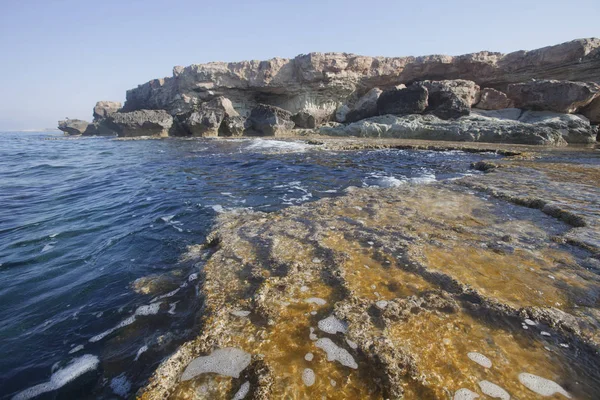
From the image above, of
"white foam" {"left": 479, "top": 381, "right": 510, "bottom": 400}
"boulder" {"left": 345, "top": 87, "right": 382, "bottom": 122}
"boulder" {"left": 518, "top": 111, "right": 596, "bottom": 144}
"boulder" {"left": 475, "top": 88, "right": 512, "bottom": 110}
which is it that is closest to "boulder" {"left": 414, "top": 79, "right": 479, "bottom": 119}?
"boulder" {"left": 475, "top": 88, "right": 512, "bottom": 110}

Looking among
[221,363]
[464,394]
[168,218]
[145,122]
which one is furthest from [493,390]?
[145,122]

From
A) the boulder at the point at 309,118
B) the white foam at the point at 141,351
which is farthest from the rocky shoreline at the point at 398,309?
the boulder at the point at 309,118

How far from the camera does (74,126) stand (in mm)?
43719

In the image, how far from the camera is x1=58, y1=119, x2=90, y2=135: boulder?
143 feet

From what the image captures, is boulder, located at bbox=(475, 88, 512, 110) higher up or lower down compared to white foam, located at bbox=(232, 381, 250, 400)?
higher up

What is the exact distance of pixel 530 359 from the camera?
5.52ft

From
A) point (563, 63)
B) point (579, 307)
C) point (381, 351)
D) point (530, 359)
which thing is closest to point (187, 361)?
point (381, 351)

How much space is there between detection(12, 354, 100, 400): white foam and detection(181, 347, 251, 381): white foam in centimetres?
87

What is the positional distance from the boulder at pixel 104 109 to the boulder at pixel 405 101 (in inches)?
1800

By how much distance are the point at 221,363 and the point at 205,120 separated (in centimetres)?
2563

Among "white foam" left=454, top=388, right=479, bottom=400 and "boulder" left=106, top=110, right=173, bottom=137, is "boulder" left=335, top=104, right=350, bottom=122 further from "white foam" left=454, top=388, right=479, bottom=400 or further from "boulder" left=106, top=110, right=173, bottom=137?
"white foam" left=454, top=388, right=479, bottom=400

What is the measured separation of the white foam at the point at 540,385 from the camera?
1.47 m

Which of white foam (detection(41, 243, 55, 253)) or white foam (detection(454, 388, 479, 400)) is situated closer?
white foam (detection(454, 388, 479, 400))

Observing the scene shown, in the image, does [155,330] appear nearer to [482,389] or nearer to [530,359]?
[482,389]
